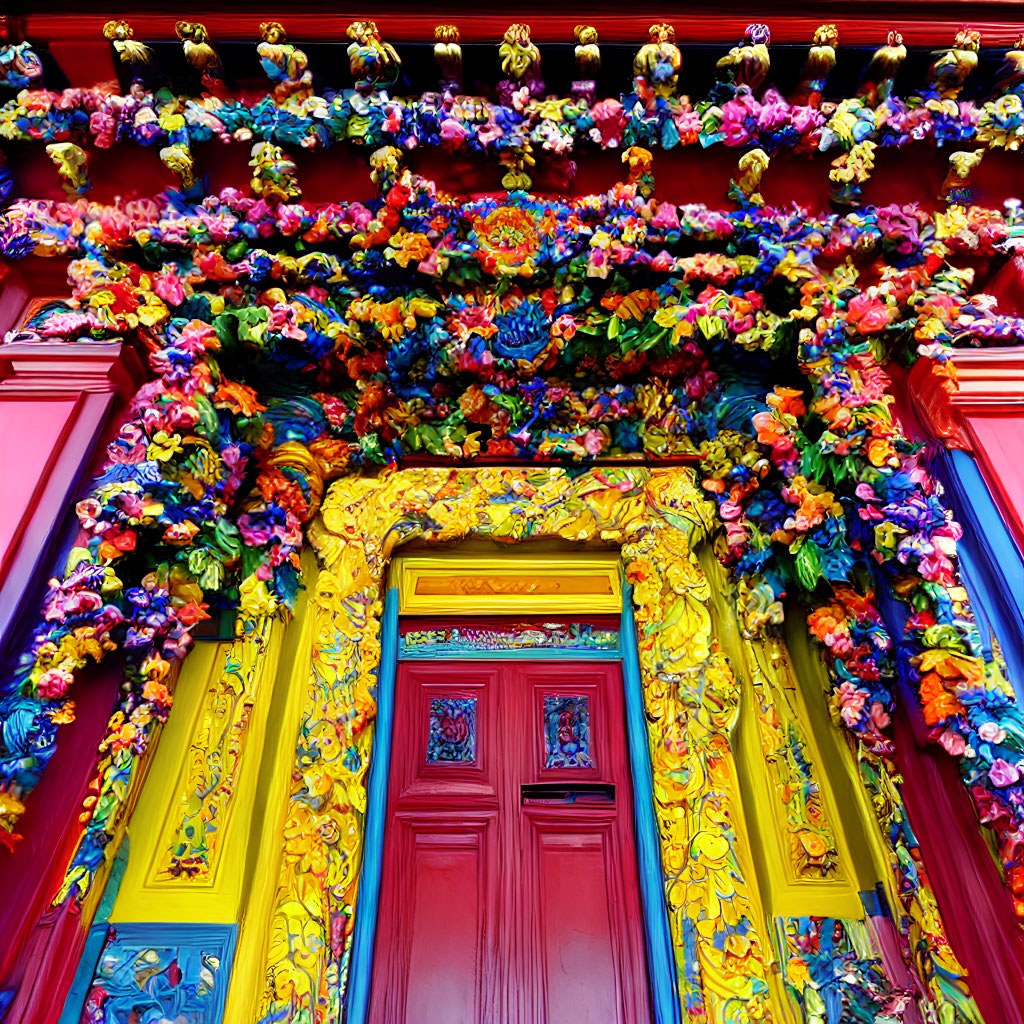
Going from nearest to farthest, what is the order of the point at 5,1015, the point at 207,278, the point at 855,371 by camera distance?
1. the point at 5,1015
2. the point at 855,371
3. the point at 207,278

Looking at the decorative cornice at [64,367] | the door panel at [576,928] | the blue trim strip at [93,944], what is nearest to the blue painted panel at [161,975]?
the blue trim strip at [93,944]

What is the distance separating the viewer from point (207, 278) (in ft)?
9.60

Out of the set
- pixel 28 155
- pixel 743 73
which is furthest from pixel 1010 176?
pixel 28 155

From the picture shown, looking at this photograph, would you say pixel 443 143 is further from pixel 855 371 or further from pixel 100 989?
pixel 100 989

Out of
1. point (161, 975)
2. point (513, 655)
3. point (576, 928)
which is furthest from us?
point (513, 655)

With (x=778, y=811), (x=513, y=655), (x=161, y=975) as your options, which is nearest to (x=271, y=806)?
(x=161, y=975)

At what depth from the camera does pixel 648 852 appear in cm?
246

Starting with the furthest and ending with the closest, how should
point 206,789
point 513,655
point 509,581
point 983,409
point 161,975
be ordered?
point 509,581 → point 513,655 → point 983,409 → point 206,789 → point 161,975

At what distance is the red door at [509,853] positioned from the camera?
7.50 feet

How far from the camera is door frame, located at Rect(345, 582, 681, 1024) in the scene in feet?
A: 7.36

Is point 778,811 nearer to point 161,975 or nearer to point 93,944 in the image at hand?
point 161,975

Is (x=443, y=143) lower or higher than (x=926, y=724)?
higher

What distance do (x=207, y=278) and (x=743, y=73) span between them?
2370 mm

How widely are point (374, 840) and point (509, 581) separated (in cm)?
114
